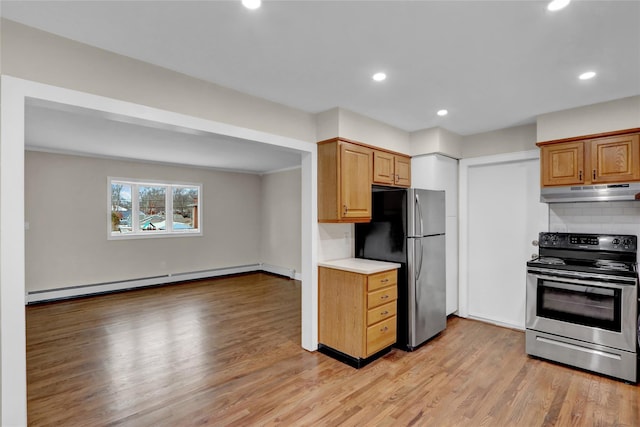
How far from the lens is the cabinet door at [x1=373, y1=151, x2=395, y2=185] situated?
12.3ft

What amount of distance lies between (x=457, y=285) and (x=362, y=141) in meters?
2.49

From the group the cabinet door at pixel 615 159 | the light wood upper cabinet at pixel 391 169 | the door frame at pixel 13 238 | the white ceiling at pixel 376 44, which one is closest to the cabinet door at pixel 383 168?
the light wood upper cabinet at pixel 391 169

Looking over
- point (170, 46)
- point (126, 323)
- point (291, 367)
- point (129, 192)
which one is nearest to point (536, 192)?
point (291, 367)

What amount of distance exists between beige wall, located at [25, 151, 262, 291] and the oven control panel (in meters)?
6.13

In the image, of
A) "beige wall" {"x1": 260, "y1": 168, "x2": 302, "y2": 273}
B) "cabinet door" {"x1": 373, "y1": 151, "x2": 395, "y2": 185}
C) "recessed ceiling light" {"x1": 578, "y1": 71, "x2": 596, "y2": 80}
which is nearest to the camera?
"recessed ceiling light" {"x1": 578, "y1": 71, "x2": 596, "y2": 80}

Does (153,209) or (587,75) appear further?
(153,209)

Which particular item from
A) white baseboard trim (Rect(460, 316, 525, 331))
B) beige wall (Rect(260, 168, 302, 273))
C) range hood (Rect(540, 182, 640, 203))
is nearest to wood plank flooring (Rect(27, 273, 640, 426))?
white baseboard trim (Rect(460, 316, 525, 331))

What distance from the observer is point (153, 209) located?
6.66m

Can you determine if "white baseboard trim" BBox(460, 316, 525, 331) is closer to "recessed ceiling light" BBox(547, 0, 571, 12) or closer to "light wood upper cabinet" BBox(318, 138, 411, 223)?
"light wood upper cabinet" BBox(318, 138, 411, 223)

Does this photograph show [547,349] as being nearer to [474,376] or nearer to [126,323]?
[474,376]

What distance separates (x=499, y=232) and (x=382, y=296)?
2.02m

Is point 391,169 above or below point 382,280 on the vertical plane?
above

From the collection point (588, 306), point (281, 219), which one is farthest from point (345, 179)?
point (281, 219)

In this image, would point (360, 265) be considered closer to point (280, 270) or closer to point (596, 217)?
point (596, 217)
